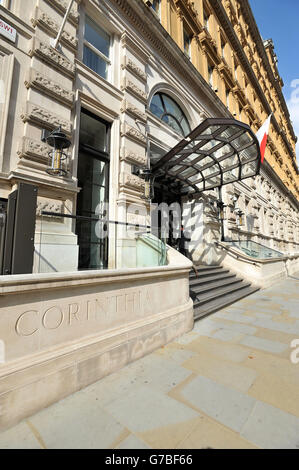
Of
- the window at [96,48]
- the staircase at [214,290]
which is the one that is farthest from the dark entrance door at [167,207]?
the window at [96,48]

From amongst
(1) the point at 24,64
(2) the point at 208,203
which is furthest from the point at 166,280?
(2) the point at 208,203

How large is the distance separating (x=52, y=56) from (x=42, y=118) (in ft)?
5.87

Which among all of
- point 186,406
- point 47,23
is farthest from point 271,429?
point 47,23

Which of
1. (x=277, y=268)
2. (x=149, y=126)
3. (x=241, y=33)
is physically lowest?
(x=277, y=268)

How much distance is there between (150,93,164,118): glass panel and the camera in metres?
9.34

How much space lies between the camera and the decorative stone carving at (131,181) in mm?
6953

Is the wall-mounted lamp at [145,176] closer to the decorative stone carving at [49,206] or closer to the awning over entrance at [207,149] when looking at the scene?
the awning over entrance at [207,149]

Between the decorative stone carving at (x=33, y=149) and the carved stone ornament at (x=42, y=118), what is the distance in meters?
0.50

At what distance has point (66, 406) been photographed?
2.37 metres

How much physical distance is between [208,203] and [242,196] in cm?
635

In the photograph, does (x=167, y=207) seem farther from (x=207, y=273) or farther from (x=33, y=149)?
(x=33, y=149)

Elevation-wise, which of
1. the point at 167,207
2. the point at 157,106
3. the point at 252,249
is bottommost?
the point at 252,249

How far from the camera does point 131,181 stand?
710cm

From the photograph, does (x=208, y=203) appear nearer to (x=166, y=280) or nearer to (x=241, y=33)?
(x=166, y=280)
